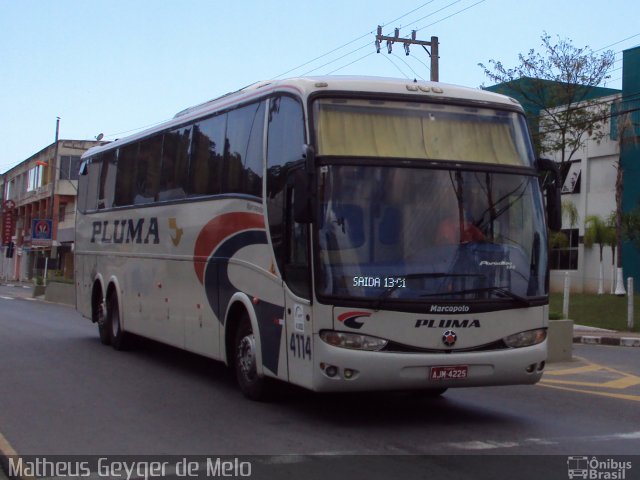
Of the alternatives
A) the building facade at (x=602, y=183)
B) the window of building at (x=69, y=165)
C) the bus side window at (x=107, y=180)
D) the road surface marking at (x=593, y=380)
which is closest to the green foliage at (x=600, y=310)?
the building facade at (x=602, y=183)

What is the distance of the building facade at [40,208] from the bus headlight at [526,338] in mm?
48814

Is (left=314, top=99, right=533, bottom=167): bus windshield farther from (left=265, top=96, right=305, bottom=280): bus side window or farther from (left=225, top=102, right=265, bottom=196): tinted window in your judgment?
(left=225, top=102, right=265, bottom=196): tinted window

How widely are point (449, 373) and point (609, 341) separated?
1361 cm

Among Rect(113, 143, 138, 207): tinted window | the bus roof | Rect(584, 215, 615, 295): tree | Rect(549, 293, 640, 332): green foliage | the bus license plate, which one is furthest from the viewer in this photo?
Rect(584, 215, 615, 295): tree

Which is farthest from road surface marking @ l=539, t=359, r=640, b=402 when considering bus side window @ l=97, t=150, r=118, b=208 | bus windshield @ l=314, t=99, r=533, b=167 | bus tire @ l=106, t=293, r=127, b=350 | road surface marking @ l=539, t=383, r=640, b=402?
bus side window @ l=97, t=150, r=118, b=208

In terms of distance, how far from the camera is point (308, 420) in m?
9.32

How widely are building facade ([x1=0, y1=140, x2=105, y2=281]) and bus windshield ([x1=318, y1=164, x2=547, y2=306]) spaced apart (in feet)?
159

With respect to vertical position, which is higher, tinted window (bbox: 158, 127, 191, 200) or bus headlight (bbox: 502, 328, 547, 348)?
tinted window (bbox: 158, 127, 191, 200)

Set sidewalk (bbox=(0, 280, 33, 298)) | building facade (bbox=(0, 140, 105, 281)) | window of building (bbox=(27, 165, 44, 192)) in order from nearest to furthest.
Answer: sidewalk (bbox=(0, 280, 33, 298)) < building facade (bbox=(0, 140, 105, 281)) < window of building (bbox=(27, 165, 44, 192))

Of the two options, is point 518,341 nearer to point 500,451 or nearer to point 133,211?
point 500,451

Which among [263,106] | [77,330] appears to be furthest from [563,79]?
[263,106]

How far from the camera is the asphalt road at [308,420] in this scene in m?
7.72

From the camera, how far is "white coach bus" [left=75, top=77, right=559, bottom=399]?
8594 millimetres

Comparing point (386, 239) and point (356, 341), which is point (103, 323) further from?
point (386, 239)
